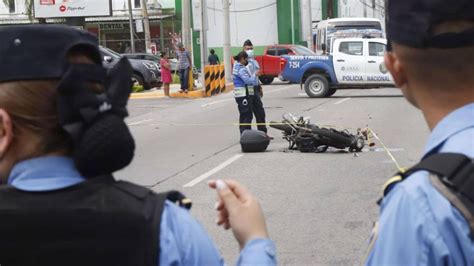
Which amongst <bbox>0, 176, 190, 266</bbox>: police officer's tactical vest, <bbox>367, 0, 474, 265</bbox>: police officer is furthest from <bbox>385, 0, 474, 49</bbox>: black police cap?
<bbox>0, 176, 190, 266</bbox>: police officer's tactical vest

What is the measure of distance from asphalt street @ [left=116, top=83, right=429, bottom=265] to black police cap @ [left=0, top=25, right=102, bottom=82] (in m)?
4.53

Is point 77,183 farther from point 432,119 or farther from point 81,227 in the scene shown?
point 432,119

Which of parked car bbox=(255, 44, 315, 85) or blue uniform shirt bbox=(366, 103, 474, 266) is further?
parked car bbox=(255, 44, 315, 85)

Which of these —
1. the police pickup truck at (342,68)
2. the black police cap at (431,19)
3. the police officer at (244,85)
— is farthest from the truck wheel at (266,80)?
the black police cap at (431,19)

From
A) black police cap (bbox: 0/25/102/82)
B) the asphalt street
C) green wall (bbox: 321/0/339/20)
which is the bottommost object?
the asphalt street

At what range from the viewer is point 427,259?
163 centimetres

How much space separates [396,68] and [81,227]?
888 millimetres

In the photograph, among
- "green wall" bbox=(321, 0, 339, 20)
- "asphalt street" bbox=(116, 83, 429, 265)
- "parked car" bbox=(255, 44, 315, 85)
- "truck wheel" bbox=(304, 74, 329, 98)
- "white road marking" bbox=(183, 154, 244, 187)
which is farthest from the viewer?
"green wall" bbox=(321, 0, 339, 20)

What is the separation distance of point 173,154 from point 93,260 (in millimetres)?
11532

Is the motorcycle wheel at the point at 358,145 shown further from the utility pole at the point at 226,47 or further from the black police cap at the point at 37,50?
the utility pole at the point at 226,47

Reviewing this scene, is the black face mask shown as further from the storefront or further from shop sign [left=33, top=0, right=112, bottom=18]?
the storefront

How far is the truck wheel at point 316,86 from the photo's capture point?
26.7 m

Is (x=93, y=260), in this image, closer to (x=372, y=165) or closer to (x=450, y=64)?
(x=450, y=64)

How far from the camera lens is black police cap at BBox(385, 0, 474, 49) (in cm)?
178
